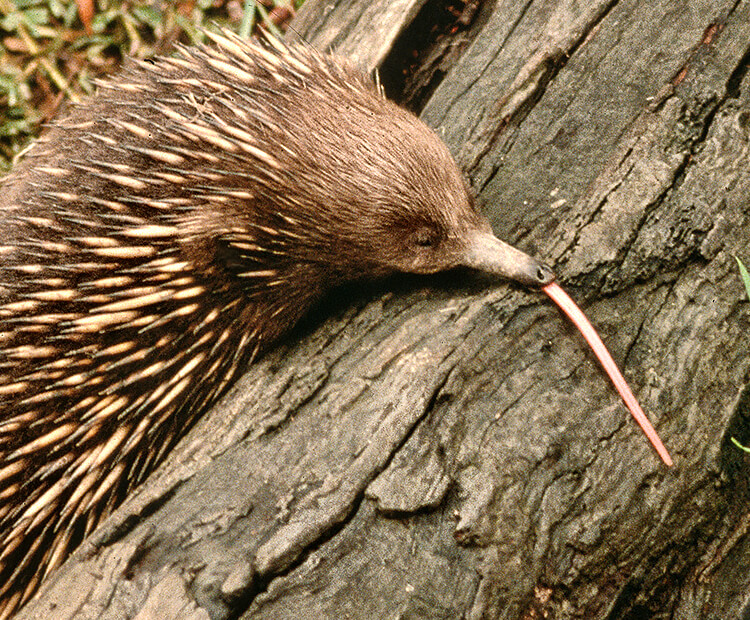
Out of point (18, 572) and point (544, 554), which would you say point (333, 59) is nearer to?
point (544, 554)

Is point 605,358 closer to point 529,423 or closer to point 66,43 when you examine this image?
point 529,423

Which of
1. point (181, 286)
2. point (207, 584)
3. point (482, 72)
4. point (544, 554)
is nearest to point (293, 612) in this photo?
point (207, 584)

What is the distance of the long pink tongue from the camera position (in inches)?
67.6

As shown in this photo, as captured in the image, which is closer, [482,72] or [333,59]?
[333,59]

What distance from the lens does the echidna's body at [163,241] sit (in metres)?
1.88

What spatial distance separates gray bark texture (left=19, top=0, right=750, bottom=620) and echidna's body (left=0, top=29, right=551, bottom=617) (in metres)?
0.18

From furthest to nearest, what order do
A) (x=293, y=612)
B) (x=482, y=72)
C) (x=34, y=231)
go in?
1. (x=482, y=72)
2. (x=34, y=231)
3. (x=293, y=612)

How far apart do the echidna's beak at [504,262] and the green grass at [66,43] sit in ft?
7.95

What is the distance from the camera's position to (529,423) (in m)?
1.72

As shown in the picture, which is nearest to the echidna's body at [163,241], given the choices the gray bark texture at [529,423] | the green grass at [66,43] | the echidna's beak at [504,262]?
the echidna's beak at [504,262]

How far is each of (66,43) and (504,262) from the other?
303 centimetres

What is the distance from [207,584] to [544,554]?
0.70 meters

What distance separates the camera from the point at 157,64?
2148 millimetres

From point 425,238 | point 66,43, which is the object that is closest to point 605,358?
point 425,238
